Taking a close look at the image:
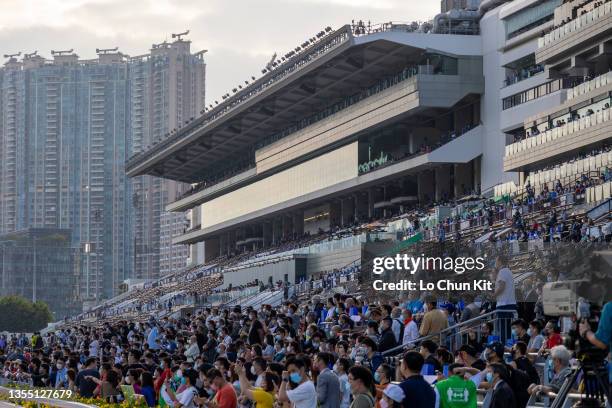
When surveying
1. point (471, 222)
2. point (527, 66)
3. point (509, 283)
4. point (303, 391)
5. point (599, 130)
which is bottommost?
point (303, 391)

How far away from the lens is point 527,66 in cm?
6056

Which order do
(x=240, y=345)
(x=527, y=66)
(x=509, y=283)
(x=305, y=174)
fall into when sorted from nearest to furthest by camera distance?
(x=509, y=283)
(x=240, y=345)
(x=527, y=66)
(x=305, y=174)

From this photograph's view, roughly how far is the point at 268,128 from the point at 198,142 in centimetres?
940

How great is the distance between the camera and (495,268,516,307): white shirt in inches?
842

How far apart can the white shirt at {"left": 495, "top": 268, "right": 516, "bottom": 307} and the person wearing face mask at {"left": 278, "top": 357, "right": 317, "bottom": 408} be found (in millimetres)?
6047

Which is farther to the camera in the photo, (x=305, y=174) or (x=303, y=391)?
(x=305, y=174)

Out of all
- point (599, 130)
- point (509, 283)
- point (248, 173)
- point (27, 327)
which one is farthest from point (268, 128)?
point (509, 283)

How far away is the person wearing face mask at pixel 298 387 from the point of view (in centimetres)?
1502

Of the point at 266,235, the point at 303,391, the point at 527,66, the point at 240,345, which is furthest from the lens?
the point at 266,235

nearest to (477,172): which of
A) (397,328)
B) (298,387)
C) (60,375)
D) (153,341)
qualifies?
(153,341)

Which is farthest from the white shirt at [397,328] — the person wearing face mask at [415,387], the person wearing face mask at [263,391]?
the person wearing face mask at [415,387]

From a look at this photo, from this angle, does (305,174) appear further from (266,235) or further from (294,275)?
(294,275)

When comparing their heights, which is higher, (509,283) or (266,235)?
(266,235)

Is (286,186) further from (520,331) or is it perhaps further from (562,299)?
(520,331)
